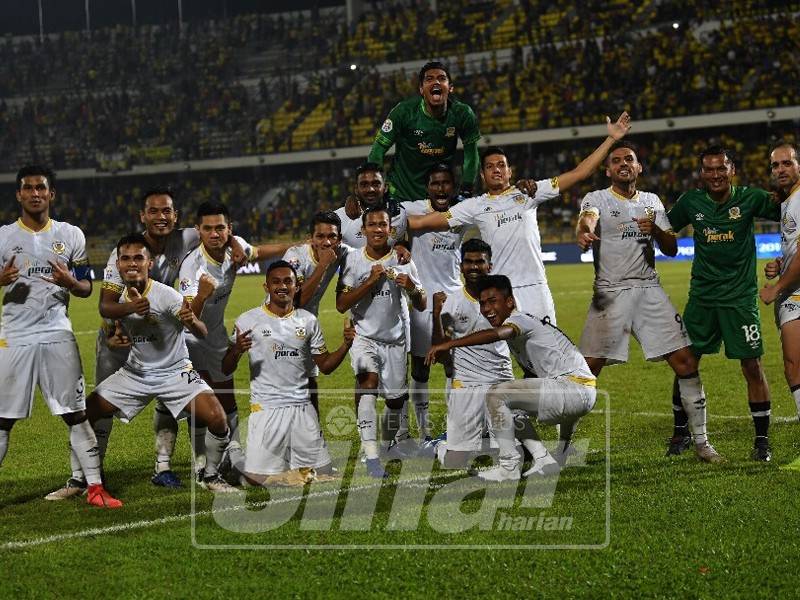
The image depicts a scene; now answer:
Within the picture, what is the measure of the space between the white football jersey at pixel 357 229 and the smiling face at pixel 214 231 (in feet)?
4.13

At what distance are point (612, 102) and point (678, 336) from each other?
31477 millimetres

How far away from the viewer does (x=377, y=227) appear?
7820 mm

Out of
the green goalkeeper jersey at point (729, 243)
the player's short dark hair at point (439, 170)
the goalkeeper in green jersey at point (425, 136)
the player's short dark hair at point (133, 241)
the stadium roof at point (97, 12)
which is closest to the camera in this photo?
the player's short dark hair at point (133, 241)

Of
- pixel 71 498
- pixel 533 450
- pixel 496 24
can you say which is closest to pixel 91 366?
pixel 71 498

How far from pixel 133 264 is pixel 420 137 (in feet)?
9.51

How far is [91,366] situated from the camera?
14570mm

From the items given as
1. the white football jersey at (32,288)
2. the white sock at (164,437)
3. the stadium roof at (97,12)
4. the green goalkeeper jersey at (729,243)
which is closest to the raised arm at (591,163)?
the green goalkeeper jersey at (729,243)

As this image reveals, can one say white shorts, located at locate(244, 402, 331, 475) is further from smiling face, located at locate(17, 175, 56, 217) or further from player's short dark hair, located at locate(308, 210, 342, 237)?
smiling face, located at locate(17, 175, 56, 217)

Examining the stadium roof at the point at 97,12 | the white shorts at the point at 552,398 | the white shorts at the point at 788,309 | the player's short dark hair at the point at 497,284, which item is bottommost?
the white shorts at the point at 552,398

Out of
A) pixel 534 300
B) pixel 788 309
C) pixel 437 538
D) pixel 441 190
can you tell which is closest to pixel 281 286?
pixel 441 190

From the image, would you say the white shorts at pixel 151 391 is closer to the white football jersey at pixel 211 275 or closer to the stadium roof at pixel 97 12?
the white football jersey at pixel 211 275

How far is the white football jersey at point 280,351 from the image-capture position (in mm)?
7391

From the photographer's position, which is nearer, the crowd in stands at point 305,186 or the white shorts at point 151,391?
the white shorts at point 151,391

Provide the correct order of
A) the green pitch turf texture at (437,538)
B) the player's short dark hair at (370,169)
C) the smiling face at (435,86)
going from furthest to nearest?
the smiling face at (435,86)
the player's short dark hair at (370,169)
the green pitch turf texture at (437,538)
